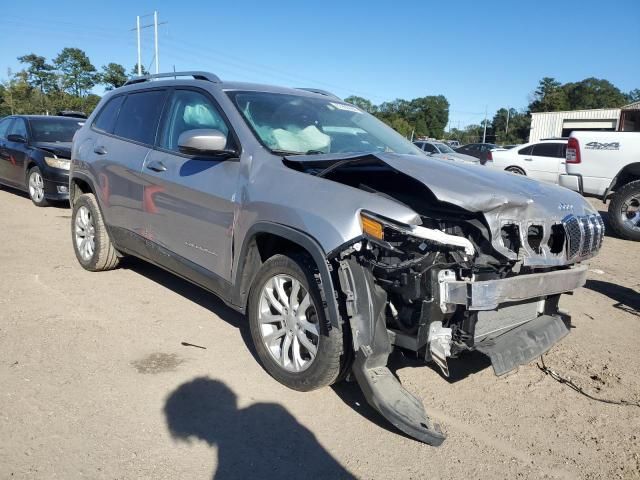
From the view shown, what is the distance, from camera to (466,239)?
2871 mm

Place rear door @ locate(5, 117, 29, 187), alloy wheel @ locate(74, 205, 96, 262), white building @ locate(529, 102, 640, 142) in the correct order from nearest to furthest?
alloy wheel @ locate(74, 205, 96, 262) < rear door @ locate(5, 117, 29, 187) < white building @ locate(529, 102, 640, 142)

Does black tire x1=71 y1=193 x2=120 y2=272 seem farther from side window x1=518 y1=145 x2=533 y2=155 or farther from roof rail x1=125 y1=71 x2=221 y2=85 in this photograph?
side window x1=518 y1=145 x2=533 y2=155

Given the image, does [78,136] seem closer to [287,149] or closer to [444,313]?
[287,149]

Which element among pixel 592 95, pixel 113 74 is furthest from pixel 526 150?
pixel 592 95

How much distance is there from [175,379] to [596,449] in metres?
2.53

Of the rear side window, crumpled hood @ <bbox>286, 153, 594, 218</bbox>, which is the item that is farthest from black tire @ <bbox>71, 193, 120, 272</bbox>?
the rear side window

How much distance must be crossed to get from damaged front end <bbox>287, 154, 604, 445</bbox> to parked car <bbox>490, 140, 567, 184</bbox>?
12.8m

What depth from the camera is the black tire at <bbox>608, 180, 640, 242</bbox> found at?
8703 millimetres

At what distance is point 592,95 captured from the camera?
306 ft

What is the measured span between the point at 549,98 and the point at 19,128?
270 ft

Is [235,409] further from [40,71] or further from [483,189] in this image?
[40,71]

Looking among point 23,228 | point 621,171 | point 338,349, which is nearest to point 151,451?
point 338,349

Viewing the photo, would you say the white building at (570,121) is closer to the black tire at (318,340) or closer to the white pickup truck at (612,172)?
the white pickup truck at (612,172)

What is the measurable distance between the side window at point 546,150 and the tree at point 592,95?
8384 centimetres
